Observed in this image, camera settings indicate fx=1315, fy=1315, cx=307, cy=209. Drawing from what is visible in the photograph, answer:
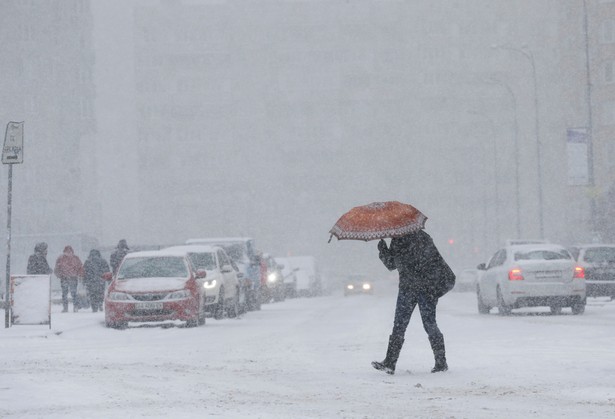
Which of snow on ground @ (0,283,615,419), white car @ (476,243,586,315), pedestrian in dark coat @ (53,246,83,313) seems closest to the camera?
snow on ground @ (0,283,615,419)

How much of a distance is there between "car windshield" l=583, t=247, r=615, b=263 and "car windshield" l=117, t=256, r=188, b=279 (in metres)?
14.5

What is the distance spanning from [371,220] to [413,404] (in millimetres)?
3341

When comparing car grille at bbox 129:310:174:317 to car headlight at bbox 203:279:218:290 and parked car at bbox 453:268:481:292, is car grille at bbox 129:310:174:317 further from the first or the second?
parked car at bbox 453:268:481:292

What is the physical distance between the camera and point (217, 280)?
28.5 metres

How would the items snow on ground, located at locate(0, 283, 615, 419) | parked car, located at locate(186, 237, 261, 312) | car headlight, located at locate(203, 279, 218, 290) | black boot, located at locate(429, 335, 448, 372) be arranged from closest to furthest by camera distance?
1. snow on ground, located at locate(0, 283, 615, 419)
2. black boot, located at locate(429, 335, 448, 372)
3. car headlight, located at locate(203, 279, 218, 290)
4. parked car, located at locate(186, 237, 261, 312)

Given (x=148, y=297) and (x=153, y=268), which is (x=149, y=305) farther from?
(x=153, y=268)

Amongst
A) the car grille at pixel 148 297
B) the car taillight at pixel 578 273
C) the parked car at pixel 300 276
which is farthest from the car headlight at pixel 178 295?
the parked car at pixel 300 276

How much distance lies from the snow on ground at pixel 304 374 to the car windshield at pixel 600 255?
1375 cm

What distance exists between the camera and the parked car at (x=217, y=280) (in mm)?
28250

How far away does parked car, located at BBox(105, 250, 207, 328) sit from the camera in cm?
2466

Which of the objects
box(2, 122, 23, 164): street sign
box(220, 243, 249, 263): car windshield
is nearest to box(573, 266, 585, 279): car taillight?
box(220, 243, 249, 263): car windshield

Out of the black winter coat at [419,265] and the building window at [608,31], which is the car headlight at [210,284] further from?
the building window at [608,31]

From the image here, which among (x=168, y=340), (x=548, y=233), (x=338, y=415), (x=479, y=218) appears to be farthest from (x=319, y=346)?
(x=479, y=218)

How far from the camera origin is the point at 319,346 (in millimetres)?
18250
